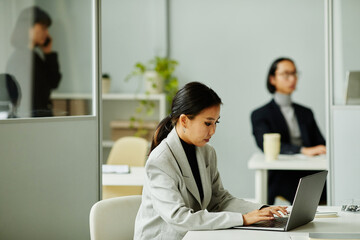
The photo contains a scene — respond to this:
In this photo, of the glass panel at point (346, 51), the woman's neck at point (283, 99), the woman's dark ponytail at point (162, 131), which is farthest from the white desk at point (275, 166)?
the woman's dark ponytail at point (162, 131)

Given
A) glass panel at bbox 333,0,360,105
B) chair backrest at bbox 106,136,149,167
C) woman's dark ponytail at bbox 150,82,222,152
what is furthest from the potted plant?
woman's dark ponytail at bbox 150,82,222,152

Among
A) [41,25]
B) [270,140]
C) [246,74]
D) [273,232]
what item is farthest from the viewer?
[246,74]

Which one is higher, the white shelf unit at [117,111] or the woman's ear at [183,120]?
the white shelf unit at [117,111]

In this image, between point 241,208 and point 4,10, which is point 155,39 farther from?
point 241,208

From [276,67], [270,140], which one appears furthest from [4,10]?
[276,67]

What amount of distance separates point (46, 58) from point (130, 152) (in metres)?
1.97

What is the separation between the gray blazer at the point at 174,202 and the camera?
1872 mm

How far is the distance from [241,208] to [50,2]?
59.1 inches

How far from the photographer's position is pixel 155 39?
5.96 meters

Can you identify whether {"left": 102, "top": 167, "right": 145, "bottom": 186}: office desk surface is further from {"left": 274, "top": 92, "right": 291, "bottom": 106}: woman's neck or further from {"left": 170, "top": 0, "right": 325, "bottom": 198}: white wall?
{"left": 170, "top": 0, "right": 325, "bottom": 198}: white wall

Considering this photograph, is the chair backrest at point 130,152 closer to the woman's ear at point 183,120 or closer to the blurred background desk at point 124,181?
the blurred background desk at point 124,181

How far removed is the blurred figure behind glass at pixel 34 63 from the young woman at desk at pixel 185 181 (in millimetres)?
779

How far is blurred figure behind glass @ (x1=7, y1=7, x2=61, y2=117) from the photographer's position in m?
2.57

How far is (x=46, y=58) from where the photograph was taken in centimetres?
280
